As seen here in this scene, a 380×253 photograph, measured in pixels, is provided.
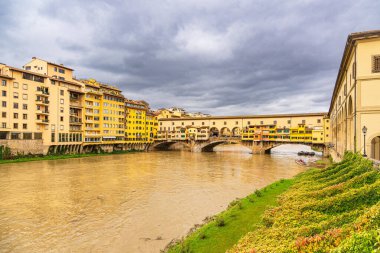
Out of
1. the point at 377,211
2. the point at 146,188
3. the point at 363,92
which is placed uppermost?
the point at 363,92

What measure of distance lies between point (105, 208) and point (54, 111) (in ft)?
136

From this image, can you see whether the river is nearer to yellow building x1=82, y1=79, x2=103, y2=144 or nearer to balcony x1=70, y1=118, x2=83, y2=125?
balcony x1=70, y1=118, x2=83, y2=125

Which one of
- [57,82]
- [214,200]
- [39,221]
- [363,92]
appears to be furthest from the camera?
[57,82]

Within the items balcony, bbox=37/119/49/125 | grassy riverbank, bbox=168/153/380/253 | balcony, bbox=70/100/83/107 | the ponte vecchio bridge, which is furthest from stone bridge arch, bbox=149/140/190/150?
grassy riverbank, bbox=168/153/380/253

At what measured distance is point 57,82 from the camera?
173ft

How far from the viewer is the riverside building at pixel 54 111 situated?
45.6 meters

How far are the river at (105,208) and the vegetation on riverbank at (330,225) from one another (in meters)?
6.30

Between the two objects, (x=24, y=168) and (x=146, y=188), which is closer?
(x=146, y=188)

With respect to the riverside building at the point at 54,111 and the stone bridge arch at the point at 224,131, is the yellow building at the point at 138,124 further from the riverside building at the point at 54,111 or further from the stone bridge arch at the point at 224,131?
the stone bridge arch at the point at 224,131

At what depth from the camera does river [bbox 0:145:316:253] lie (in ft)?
42.8

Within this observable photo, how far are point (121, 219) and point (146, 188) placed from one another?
922 cm

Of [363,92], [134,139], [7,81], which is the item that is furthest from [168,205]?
[134,139]

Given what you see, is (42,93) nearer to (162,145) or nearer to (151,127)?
(151,127)

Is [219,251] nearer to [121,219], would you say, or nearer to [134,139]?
[121,219]
